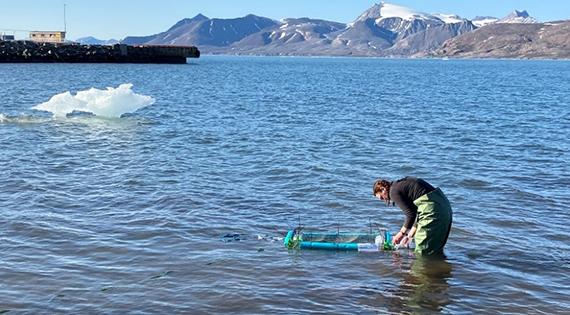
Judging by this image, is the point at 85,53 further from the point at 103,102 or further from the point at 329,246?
the point at 329,246

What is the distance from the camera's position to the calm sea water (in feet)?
32.6

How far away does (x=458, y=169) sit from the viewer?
2100cm

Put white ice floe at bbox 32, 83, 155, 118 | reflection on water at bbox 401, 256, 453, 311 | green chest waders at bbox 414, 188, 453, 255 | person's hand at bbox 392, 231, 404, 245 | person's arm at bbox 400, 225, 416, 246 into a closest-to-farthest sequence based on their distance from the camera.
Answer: reflection on water at bbox 401, 256, 453, 311 < green chest waders at bbox 414, 188, 453, 255 < person's arm at bbox 400, 225, 416, 246 < person's hand at bbox 392, 231, 404, 245 < white ice floe at bbox 32, 83, 155, 118

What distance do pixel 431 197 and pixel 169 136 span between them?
1852 centimetres

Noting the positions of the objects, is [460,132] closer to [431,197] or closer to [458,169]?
[458,169]

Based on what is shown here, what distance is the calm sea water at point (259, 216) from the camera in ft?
32.6

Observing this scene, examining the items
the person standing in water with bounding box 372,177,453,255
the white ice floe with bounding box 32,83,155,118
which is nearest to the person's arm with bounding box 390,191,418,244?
the person standing in water with bounding box 372,177,453,255

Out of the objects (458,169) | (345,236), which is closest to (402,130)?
(458,169)

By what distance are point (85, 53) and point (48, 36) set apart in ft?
113

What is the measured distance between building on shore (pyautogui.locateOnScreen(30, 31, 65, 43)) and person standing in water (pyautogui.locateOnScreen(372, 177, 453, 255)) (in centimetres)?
14378

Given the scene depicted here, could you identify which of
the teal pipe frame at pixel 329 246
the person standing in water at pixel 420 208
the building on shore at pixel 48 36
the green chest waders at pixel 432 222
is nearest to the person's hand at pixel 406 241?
the person standing in water at pixel 420 208

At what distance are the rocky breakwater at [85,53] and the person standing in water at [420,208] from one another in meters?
108

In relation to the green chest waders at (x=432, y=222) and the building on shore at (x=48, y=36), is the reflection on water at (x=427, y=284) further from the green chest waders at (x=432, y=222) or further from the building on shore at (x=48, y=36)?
the building on shore at (x=48, y=36)

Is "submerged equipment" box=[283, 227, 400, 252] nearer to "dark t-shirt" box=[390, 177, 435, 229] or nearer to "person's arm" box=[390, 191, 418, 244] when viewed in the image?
"person's arm" box=[390, 191, 418, 244]
